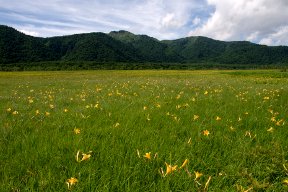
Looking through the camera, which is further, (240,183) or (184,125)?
(184,125)

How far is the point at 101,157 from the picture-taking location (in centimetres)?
289

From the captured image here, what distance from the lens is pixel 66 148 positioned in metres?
3.18

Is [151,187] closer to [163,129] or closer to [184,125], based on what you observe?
[163,129]

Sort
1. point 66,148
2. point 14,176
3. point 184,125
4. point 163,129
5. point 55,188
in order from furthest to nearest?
point 184,125
point 163,129
point 66,148
point 14,176
point 55,188

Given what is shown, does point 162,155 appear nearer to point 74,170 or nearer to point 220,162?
point 220,162

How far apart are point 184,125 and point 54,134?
2.30 meters

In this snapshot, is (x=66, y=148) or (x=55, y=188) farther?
(x=66, y=148)

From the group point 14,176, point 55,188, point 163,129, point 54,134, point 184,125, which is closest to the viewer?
point 55,188

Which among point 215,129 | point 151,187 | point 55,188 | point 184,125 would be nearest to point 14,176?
point 55,188

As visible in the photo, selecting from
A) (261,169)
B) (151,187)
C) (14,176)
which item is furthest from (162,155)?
(14,176)

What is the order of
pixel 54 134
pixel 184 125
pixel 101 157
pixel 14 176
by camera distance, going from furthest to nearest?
pixel 184 125 < pixel 54 134 < pixel 101 157 < pixel 14 176

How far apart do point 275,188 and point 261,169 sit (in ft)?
1.61

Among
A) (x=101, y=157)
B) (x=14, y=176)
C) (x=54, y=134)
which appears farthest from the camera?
(x=54, y=134)

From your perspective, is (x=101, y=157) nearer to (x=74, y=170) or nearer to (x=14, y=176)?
(x=74, y=170)
